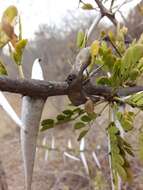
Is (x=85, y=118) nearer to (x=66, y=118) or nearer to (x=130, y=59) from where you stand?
(x=66, y=118)

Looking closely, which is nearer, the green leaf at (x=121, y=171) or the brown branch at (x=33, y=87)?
the brown branch at (x=33, y=87)

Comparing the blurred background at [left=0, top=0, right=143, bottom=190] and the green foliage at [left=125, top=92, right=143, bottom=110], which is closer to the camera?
the green foliage at [left=125, top=92, right=143, bottom=110]

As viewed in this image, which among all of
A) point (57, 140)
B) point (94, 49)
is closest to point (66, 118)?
point (94, 49)

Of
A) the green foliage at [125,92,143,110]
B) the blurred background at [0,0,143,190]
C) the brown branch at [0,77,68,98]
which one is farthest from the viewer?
the blurred background at [0,0,143,190]

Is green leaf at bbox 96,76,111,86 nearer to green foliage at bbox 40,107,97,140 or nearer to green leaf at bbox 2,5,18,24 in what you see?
green foliage at bbox 40,107,97,140

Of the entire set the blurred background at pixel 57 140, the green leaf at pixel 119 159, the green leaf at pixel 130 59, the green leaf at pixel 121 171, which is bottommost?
the green leaf at pixel 121 171

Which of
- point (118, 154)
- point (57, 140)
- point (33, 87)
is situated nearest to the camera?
point (33, 87)

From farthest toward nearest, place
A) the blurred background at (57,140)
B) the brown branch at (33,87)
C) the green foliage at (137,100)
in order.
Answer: the blurred background at (57,140), the green foliage at (137,100), the brown branch at (33,87)

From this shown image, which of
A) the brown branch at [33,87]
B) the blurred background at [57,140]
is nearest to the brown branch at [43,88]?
the brown branch at [33,87]

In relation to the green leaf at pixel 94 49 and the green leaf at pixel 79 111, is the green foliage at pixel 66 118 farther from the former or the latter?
the green leaf at pixel 94 49

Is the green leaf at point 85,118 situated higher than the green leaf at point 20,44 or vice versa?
the green leaf at point 20,44

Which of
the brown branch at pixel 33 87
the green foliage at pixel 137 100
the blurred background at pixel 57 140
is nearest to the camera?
the brown branch at pixel 33 87

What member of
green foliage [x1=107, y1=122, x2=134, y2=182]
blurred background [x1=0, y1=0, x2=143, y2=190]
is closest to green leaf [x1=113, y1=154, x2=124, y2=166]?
green foliage [x1=107, y1=122, x2=134, y2=182]

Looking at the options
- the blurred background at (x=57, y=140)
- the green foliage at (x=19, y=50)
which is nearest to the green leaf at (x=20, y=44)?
the green foliage at (x=19, y=50)
